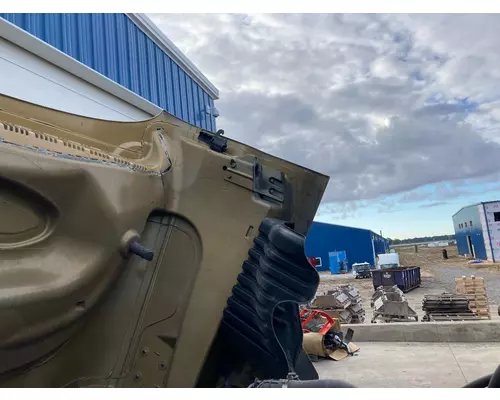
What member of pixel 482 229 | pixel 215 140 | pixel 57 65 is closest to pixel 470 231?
pixel 482 229

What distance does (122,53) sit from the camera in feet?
22.8

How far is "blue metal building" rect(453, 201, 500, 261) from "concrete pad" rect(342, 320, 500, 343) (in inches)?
767

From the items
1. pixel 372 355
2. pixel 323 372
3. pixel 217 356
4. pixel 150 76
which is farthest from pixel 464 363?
pixel 150 76

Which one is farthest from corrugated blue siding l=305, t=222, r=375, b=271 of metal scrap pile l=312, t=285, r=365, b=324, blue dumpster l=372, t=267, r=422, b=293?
metal scrap pile l=312, t=285, r=365, b=324

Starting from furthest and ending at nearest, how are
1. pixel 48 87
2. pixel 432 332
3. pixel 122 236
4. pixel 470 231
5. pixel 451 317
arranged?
pixel 470 231, pixel 451 317, pixel 432 332, pixel 48 87, pixel 122 236

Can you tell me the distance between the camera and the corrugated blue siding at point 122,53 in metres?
5.46

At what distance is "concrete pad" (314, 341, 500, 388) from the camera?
437cm

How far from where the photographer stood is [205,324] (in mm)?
2086

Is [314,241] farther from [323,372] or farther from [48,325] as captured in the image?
[48,325]

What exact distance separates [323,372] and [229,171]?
3.65 m

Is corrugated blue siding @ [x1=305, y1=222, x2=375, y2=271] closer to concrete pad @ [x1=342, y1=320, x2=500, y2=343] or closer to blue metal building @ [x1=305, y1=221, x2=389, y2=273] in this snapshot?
blue metal building @ [x1=305, y1=221, x2=389, y2=273]

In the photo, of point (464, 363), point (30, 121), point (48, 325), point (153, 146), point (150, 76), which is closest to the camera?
point (48, 325)

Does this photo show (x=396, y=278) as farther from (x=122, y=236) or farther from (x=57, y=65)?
(x=122, y=236)

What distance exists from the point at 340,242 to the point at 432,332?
993 inches
